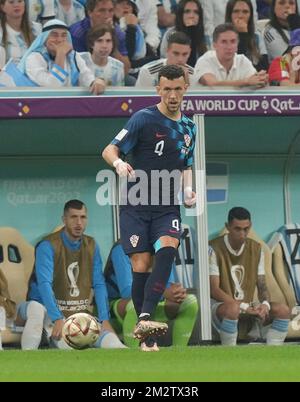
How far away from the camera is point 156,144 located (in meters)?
8.99

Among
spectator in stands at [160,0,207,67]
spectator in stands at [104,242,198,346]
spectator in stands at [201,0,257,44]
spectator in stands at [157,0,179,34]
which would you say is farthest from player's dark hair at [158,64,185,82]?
spectator in stands at [157,0,179,34]

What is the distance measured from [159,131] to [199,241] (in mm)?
2825

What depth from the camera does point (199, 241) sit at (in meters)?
11.6

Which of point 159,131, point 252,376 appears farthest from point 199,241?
point 252,376

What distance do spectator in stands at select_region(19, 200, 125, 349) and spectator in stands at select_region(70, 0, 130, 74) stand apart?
5.89 feet

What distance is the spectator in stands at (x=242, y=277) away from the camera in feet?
39.8

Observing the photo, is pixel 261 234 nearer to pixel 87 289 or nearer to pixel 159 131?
pixel 87 289

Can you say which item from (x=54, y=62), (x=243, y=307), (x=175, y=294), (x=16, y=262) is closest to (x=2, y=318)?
(x=16, y=262)

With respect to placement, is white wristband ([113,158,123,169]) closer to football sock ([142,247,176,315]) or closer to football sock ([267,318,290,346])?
football sock ([142,247,176,315])

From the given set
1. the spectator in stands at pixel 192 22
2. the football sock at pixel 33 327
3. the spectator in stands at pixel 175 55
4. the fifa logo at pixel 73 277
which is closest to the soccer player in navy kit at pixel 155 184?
the football sock at pixel 33 327

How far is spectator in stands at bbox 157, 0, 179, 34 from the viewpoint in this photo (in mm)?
14008

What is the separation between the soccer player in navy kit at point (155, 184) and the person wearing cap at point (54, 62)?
2.79 m

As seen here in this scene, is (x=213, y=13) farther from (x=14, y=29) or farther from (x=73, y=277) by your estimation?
(x=73, y=277)

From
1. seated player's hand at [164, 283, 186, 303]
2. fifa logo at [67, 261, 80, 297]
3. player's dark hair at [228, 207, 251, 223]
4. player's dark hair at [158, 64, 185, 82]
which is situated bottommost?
seated player's hand at [164, 283, 186, 303]
